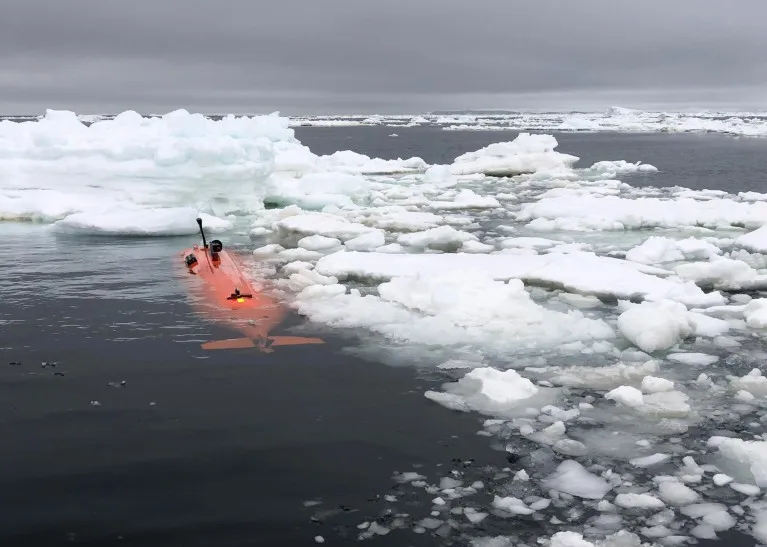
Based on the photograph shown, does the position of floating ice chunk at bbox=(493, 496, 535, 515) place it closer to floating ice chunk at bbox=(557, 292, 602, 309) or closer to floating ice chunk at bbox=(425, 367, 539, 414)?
floating ice chunk at bbox=(425, 367, 539, 414)

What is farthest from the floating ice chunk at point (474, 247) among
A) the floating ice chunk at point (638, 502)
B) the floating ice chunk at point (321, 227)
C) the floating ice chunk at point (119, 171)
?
the floating ice chunk at point (638, 502)

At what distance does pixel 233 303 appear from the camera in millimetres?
10648

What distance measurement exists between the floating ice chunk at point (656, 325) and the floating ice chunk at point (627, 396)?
1698 mm

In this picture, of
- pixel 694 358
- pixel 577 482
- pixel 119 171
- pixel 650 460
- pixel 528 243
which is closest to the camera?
pixel 577 482

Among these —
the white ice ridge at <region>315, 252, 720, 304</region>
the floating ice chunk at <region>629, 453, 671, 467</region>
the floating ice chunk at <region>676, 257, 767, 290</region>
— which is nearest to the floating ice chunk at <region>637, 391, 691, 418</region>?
the floating ice chunk at <region>629, 453, 671, 467</region>

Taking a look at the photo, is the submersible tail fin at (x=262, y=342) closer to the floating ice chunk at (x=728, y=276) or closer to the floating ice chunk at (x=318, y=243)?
the floating ice chunk at (x=318, y=243)

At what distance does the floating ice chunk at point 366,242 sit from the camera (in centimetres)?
1497

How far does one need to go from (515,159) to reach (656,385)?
96.4ft

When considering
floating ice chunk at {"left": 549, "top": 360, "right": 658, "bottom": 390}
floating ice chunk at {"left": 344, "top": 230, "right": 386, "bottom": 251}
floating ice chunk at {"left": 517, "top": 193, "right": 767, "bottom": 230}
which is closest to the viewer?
floating ice chunk at {"left": 549, "top": 360, "right": 658, "bottom": 390}

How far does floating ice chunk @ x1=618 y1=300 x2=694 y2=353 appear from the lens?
849cm

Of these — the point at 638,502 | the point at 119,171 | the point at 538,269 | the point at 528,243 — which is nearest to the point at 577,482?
the point at 638,502

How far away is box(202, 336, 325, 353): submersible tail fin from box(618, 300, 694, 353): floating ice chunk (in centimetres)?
373

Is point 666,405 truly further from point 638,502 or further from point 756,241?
point 756,241

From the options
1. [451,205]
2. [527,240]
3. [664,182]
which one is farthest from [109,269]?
A: [664,182]
